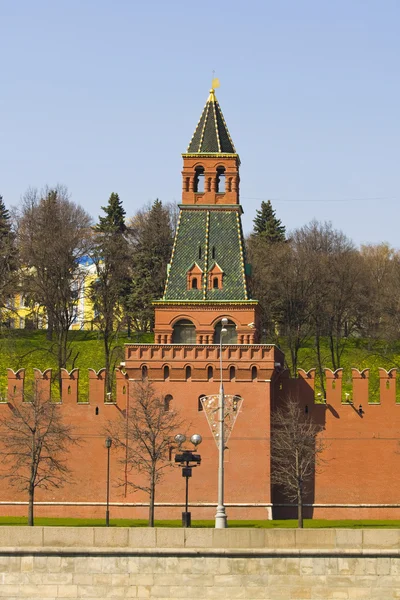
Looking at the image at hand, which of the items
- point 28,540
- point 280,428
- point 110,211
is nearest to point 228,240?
point 280,428

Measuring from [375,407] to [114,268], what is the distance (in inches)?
1379

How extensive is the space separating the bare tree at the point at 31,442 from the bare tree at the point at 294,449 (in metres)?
9.52

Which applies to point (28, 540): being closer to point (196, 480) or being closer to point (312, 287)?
point (196, 480)

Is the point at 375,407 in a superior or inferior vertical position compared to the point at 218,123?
inferior

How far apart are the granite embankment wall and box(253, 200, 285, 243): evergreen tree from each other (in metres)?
64.0

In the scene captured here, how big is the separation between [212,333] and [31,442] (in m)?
10.2

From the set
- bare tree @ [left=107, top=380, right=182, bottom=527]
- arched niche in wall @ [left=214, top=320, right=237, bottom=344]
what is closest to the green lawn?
bare tree @ [left=107, top=380, right=182, bottom=527]

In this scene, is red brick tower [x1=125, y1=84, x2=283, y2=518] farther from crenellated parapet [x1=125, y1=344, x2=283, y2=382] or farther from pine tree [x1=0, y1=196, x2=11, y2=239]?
pine tree [x1=0, y1=196, x2=11, y2=239]

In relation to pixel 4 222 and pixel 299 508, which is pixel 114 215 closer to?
pixel 4 222

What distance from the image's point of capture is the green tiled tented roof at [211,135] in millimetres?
69562

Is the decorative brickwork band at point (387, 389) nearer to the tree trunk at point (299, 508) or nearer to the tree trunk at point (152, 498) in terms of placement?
the tree trunk at point (299, 508)

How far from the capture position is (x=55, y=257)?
299 ft

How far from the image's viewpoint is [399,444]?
65.2 m

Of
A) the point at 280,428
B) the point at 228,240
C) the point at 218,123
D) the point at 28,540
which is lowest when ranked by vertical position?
the point at 28,540
